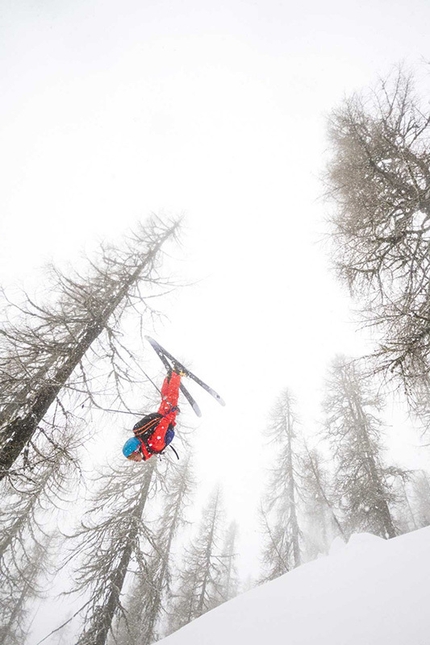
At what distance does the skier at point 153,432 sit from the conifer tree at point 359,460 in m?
7.31

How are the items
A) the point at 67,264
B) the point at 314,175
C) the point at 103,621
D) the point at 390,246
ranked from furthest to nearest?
1. the point at 103,621
2. the point at 67,264
3. the point at 314,175
4. the point at 390,246

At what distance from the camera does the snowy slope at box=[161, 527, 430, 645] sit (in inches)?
92.7

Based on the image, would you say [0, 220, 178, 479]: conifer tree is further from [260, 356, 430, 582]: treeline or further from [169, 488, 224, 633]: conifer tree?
[169, 488, 224, 633]: conifer tree

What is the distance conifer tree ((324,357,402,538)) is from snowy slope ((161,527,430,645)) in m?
6.66

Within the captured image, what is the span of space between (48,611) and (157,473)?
48390 mm

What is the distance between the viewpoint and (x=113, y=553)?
813 cm

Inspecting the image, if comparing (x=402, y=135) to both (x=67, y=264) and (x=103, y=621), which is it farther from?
(x=103, y=621)

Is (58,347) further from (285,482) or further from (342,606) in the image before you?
(285,482)

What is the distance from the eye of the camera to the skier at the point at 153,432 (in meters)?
4.32

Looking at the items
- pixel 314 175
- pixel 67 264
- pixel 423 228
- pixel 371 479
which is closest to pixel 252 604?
pixel 423 228

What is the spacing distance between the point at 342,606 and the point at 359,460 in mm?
10850

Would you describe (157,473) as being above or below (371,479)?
below

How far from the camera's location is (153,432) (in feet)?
14.7

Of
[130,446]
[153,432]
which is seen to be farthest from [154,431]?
[130,446]
